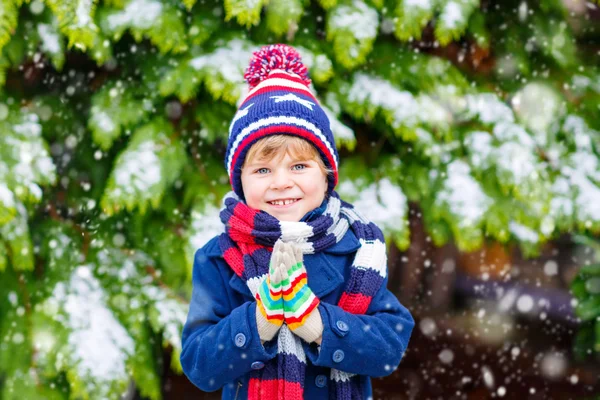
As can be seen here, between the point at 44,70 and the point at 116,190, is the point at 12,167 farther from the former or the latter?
the point at 44,70

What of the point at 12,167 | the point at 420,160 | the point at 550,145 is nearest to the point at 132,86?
the point at 12,167

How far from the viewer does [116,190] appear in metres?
3.02

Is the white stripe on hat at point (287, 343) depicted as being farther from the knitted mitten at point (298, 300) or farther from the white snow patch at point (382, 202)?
the white snow patch at point (382, 202)

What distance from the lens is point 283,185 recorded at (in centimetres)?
202

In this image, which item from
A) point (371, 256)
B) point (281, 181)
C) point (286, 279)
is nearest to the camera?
point (286, 279)

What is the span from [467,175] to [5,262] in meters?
2.59

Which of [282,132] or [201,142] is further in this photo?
[201,142]

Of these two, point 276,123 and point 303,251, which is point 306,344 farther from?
point 276,123

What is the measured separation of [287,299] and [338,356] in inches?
11.0

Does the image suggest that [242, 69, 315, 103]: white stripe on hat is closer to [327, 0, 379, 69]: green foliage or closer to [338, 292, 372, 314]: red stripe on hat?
[338, 292, 372, 314]: red stripe on hat

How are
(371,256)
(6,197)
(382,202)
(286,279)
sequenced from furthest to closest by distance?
1. (382,202)
2. (6,197)
3. (371,256)
4. (286,279)

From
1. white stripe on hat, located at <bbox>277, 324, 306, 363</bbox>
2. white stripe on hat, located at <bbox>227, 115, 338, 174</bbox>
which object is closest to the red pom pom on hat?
white stripe on hat, located at <bbox>227, 115, 338, 174</bbox>

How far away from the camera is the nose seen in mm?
2016

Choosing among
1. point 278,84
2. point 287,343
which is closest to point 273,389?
point 287,343
